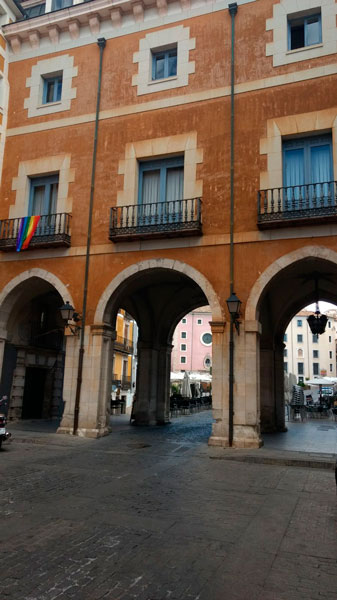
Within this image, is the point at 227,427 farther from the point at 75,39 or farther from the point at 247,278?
the point at 75,39

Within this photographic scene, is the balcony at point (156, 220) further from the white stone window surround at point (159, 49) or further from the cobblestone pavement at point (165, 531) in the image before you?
the cobblestone pavement at point (165, 531)

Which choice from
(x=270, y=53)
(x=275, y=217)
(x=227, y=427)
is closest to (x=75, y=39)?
(x=270, y=53)

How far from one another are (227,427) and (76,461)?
397cm

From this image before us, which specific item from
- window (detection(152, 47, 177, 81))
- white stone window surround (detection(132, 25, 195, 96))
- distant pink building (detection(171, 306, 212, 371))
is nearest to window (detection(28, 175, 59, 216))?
white stone window surround (detection(132, 25, 195, 96))

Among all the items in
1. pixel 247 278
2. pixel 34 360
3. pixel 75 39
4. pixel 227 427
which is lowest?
pixel 227 427

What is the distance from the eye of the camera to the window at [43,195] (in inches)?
617

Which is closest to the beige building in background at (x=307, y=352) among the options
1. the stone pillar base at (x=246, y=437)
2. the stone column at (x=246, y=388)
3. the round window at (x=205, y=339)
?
the round window at (x=205, y=339)

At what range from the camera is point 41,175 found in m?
15.9

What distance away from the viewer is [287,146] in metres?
13.0

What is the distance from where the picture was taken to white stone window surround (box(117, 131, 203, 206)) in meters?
13.5

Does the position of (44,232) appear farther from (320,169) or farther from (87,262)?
(320,169)

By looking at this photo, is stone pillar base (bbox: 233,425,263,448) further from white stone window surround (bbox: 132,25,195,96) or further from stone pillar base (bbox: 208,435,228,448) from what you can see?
white stone window surround (bbox: 132,25,195,96)

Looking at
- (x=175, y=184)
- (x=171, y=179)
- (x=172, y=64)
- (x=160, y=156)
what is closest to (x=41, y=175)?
(x=160, y=156)

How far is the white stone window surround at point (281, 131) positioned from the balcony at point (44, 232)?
20.4 feet
